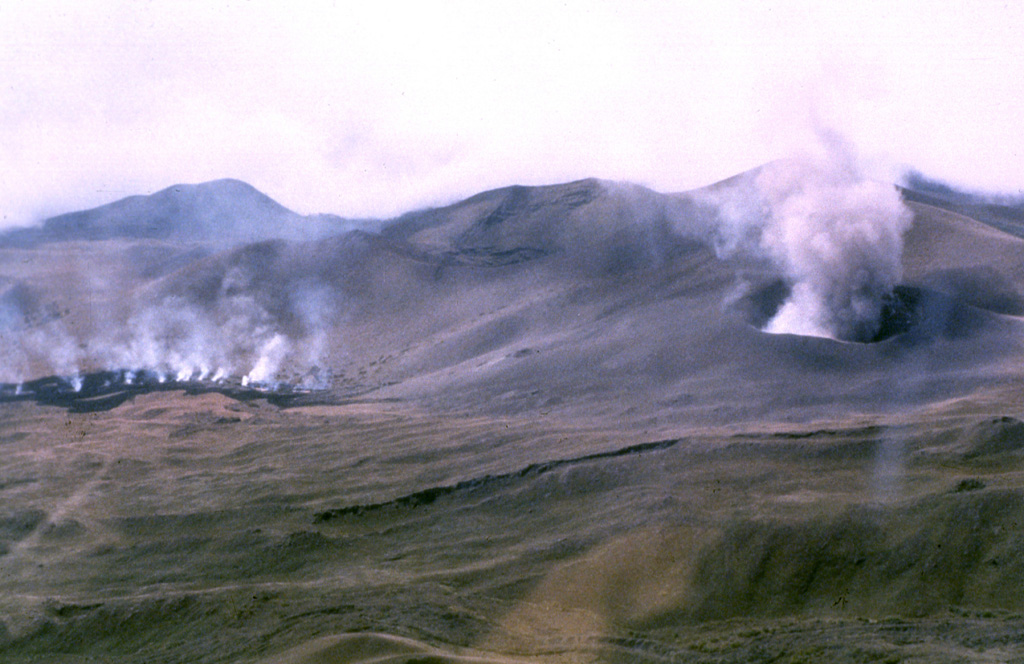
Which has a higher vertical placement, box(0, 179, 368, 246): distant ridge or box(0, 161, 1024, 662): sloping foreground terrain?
box(0, 179, 368, 246): distant ridge

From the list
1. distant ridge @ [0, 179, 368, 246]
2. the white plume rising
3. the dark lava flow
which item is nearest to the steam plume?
the white plume rising

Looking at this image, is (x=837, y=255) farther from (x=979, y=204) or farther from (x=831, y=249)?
(x=979, y=204)

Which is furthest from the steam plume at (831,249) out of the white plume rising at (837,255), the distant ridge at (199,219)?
the distant ridge at (199,219)

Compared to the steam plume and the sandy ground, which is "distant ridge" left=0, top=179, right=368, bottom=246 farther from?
the sandy ground

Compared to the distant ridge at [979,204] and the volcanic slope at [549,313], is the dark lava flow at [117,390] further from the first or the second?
the distant ridge at [979,204]

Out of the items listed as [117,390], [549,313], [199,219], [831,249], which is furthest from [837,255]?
[199,219]

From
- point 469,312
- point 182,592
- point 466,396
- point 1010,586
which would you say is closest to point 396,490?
point 182,592

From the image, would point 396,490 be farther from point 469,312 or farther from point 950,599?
point 469,312
